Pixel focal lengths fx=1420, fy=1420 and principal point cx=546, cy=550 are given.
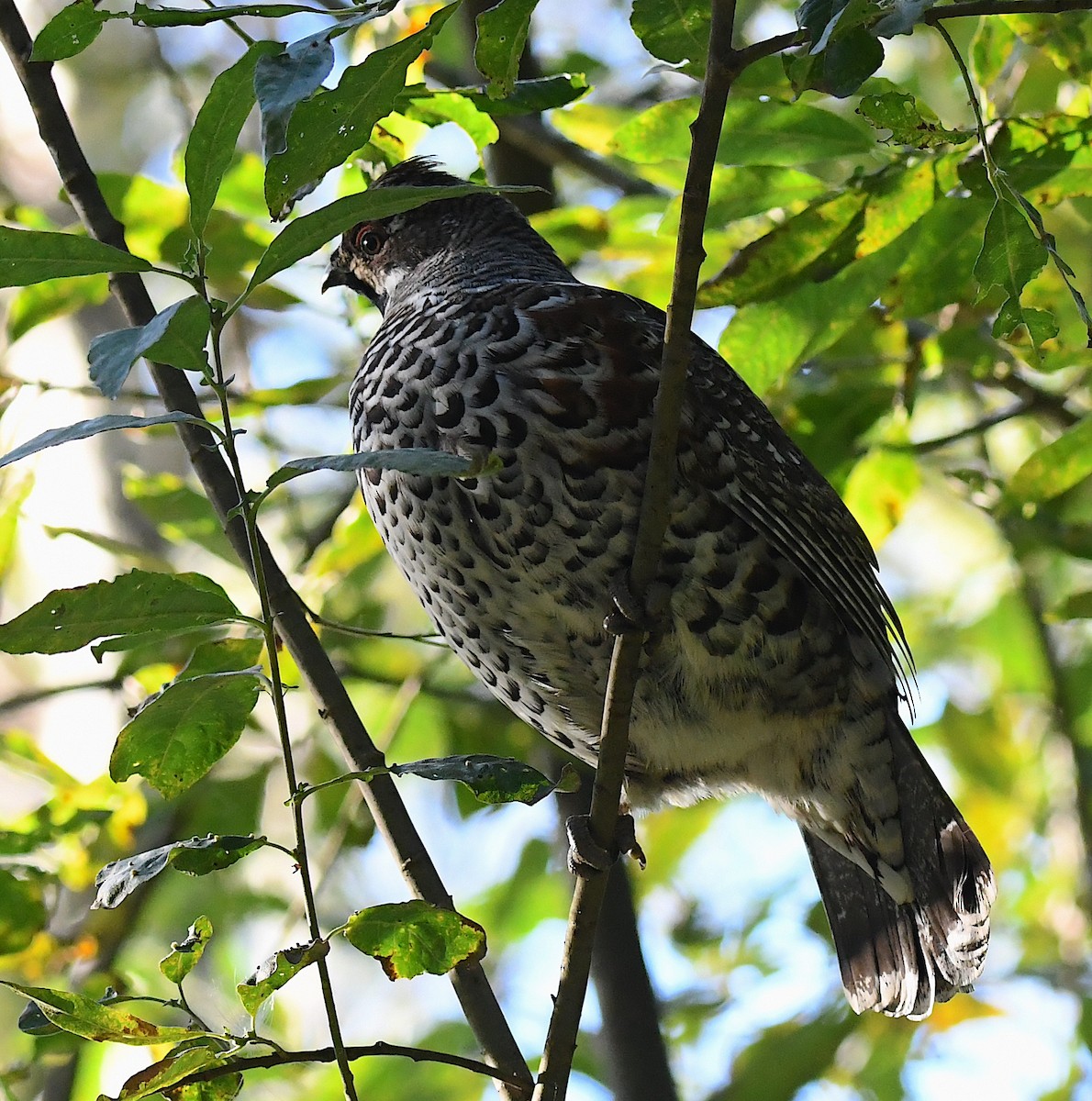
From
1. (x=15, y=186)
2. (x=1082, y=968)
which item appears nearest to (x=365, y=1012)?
(x=1082, y=968)

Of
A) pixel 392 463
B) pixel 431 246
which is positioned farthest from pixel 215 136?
pixel 431 246

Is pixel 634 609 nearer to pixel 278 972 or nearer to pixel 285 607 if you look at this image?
pixel 285 607

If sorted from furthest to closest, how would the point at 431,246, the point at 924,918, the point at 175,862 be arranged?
the point at 431,246, the point at 924,918, the point at 175,862

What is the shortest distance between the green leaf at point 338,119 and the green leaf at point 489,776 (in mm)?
711

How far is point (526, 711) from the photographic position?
3.01m

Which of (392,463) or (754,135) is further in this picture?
(754,135)

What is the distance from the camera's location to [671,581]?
101 inches

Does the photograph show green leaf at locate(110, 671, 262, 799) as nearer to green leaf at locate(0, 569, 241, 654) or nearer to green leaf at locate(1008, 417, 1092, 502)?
green leaf at locate(0, 569, 241, 654)

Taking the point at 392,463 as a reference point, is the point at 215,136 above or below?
above

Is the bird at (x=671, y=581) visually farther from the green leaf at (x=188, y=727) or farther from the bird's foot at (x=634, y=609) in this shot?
the green leaf at (x=188, y=727)

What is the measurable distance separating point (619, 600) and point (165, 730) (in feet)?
2.60

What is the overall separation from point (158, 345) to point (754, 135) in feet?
4.96

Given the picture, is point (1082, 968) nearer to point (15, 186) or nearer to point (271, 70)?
point (271, 70)

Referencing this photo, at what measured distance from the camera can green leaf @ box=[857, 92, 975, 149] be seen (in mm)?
1957
